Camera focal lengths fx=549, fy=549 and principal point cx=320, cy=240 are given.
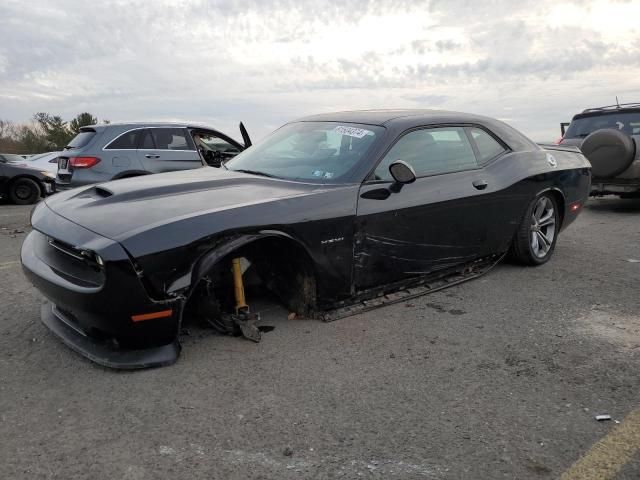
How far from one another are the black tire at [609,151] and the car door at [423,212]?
A: 4511mm

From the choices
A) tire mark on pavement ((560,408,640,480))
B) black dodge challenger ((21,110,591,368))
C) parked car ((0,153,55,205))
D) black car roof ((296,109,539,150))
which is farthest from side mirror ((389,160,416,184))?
parked car ((0,153,55,205))

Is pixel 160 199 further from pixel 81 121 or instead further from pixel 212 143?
pixel 81 121

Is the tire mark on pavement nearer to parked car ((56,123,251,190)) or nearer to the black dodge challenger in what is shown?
the black dodge challenger

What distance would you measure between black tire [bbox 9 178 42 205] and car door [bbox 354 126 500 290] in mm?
9892

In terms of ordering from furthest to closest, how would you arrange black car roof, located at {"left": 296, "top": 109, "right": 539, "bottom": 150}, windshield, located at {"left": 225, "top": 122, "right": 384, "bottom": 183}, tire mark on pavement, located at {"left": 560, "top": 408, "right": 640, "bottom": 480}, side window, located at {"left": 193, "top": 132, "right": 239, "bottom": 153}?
side window, located at {"left": 193, "top": 132, "right": 239, "bottom": 153} → black car roof, located at {"left": 296, "top": 109, "right": 539, "bottom": 150} → windshield, located at {"left": 225, "top": 122, "right": 384, "bottom": 183} → tire mark on pavement, located at {"left": 560, "top": 408, "right": 640, "bottom": 480}

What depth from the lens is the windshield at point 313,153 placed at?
387 centimetres

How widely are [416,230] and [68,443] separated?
102 inches

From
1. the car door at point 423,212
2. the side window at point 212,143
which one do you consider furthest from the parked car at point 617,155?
the side window at point 212,143

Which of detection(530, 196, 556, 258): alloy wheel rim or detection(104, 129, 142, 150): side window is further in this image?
detection(104, 129, 142, 150): side window

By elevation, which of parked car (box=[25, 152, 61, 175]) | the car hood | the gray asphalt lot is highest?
parked car (box=[25, 152, 61, 175])

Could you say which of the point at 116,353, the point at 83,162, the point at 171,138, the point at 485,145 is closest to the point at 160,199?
the point at 116,353

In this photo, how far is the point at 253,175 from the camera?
4.07 meters

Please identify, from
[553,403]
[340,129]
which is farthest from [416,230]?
[553,403]

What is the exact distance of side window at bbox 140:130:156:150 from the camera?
7755mm
